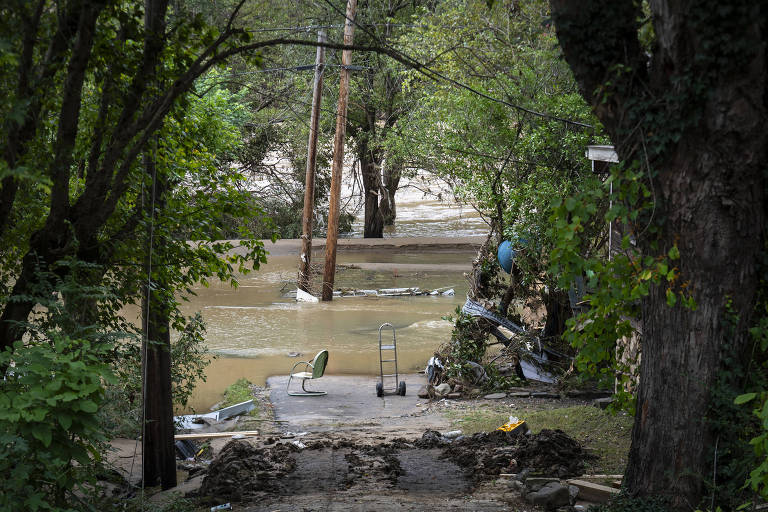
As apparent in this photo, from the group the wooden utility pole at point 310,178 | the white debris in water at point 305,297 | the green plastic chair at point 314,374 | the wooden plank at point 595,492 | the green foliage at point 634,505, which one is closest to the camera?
the green foliage at point 634,505

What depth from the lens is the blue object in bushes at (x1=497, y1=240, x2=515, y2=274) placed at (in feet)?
50.1

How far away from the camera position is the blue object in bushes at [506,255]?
15266 millimetres

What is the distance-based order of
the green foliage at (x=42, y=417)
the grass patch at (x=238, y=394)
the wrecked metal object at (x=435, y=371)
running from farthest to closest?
the wrecked metal object at (x=435, y=371) → the grass patch at (x=238, y=394) → the green foliage at (x=42, y=417)

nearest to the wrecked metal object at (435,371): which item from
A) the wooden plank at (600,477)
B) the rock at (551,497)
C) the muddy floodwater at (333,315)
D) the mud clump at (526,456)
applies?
the muddy floodwater at (333,315)

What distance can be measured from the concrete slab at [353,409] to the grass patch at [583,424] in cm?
52

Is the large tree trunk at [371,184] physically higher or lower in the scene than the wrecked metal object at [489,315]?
higher

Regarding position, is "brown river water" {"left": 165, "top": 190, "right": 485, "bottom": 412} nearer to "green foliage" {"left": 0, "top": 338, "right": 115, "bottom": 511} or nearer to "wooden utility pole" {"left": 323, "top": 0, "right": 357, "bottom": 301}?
"wooden utility pole" {"left": 323, "top": 0, "right": 357, "bottom": 301}

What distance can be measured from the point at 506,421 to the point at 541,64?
8.24 meters

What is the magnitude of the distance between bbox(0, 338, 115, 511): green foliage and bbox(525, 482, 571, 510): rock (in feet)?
13.0

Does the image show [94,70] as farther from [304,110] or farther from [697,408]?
[304,110]

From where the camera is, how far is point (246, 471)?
877 centimetres

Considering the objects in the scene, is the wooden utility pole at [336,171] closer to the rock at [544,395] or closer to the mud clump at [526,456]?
the rock at [544,395]

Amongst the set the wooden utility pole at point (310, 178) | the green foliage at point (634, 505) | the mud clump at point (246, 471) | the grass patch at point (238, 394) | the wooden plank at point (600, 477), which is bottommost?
the grass patch at point (238, 394)

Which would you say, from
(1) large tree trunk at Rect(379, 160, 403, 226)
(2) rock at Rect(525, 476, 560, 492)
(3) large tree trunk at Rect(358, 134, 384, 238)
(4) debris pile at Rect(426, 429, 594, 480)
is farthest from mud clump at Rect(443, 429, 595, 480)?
(1) large tree trunk at Rect(379, 160, 403, 226)
